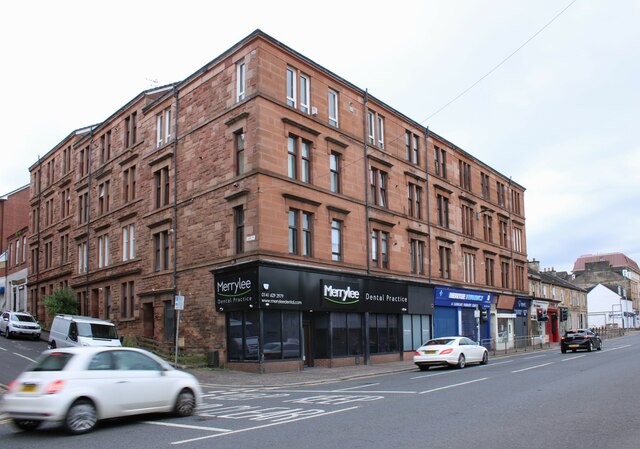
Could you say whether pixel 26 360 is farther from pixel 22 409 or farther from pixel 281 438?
pixel 281 438

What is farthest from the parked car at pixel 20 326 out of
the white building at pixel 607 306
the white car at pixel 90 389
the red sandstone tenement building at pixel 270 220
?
the white building at pixel 607 306

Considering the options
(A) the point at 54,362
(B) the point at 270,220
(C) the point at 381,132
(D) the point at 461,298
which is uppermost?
(C) the point at 381,132

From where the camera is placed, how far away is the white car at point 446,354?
24.9 m

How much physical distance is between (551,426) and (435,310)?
1102 inches

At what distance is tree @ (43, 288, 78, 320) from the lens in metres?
37.8

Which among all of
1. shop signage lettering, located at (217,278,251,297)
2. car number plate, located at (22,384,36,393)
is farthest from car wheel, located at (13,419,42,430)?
shop signage lettering, located at (217,278,251,297)

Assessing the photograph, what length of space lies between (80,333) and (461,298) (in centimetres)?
2536

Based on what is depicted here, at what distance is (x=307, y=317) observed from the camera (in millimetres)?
27359

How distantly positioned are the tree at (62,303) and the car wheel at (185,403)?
29.4 m

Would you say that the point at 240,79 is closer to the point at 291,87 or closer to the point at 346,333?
the point at 291,87

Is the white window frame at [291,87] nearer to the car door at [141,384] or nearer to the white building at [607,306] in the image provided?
the car door at [141,384]

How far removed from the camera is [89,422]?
9.95m

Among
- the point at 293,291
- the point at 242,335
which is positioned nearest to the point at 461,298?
the point at 293,291

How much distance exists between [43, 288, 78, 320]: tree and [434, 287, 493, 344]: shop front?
77.0 feet
